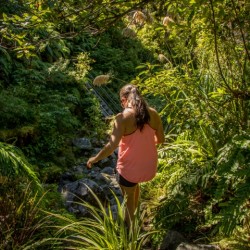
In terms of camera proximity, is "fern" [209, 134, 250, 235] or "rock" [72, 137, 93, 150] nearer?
"fern" [209, 134, 250, 235]

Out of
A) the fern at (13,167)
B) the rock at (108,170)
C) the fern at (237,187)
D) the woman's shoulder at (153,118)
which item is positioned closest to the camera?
the fern at (237,187)

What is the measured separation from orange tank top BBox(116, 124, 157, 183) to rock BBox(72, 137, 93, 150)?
185 inches

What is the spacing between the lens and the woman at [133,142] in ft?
12.0

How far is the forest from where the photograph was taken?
8.35ft

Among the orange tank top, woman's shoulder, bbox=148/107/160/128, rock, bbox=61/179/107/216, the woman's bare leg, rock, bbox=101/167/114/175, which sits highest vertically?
woman's shoulder, bbox=148/107/160/128

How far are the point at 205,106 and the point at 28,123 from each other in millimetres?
4385

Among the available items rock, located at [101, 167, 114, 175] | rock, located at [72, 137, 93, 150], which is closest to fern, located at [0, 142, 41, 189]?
rock, located at [101, 167, 114, 175]

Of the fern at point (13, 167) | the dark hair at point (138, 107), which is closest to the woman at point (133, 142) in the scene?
the dark hair at point (138, 107)

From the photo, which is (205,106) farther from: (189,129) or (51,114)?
(51,114)

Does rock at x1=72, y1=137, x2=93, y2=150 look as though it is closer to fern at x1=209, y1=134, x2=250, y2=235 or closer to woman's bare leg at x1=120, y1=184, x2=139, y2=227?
woman's bare leg at x1=120, y1=184, x2=139, y2=227

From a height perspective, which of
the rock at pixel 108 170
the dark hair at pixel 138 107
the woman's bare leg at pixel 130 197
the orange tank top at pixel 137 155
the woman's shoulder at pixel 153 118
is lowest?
the rock at pixel 108 170

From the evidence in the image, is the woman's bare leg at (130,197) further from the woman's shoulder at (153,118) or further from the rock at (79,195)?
the rock at (79,195)

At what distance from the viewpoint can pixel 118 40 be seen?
53.5 feet

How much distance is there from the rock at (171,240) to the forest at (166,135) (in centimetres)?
7
